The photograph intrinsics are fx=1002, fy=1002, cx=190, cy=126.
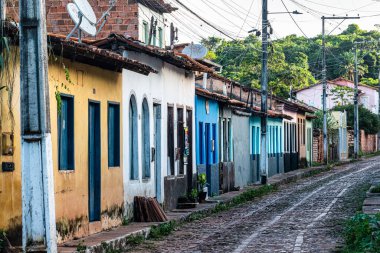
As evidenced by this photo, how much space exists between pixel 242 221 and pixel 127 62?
5742mm

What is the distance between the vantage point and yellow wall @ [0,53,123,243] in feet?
45.9

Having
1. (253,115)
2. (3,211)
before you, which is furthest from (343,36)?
(3,211)

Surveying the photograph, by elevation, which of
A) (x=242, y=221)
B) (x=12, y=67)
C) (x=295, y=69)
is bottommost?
(x=242, y=221)

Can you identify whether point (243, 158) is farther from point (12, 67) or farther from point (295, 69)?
point (295, 69)

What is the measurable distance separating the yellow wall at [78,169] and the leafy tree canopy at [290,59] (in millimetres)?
25704

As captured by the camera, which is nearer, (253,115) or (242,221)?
(242,221)

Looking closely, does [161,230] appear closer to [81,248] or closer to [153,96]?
[153,96]

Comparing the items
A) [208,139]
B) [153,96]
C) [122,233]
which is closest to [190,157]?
[208,139]

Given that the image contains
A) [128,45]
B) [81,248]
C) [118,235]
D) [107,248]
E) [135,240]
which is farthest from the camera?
[128,45]

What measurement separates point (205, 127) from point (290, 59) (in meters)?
60.7

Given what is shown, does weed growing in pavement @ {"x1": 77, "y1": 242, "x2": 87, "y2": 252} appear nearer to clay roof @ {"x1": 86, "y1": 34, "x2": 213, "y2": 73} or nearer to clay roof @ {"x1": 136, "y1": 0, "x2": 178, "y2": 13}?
clay roof @ {"x1": 86, "y1": 34, "x2": 213, "y2": 73}

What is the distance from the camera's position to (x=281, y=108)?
5434 cm

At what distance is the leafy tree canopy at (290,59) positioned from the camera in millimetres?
68938

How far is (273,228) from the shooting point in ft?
66.0
